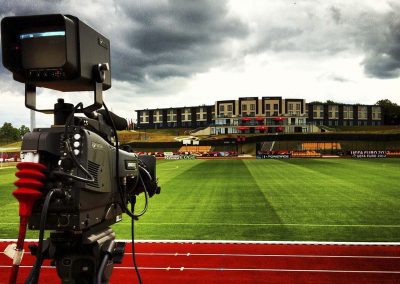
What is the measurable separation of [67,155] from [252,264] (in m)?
6.04

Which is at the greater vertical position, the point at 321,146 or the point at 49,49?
the point at 49,49

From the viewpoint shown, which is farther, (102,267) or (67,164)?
(102,267)

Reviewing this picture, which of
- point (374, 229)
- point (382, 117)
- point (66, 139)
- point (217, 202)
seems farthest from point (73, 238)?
point (382, 117)

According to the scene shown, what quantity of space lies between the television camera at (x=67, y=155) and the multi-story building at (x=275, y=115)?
328 ft

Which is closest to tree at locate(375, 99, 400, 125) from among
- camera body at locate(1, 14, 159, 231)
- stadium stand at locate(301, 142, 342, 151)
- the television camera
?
stadium stand at locate(301, 142, 342, 151)

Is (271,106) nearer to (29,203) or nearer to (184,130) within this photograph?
(184,130)

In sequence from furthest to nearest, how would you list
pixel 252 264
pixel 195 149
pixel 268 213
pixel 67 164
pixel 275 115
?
pixel 275 115 < pixel 195 149 < pixel 268 213 < pixel 252 264 < pixel 67 164

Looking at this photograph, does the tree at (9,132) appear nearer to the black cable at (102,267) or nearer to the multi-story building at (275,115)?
the multi-story building at (275,115)

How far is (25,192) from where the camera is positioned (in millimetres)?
2314

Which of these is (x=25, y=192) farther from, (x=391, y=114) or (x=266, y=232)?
(x=391, y=114)

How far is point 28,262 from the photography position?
7.93 metres

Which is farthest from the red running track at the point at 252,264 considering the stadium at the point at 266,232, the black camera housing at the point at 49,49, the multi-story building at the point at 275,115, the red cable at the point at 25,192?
the multi-story building at the point at 275,115

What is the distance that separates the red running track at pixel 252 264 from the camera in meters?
6.92

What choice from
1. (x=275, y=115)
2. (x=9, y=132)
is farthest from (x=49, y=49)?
(x=9, y=132)
